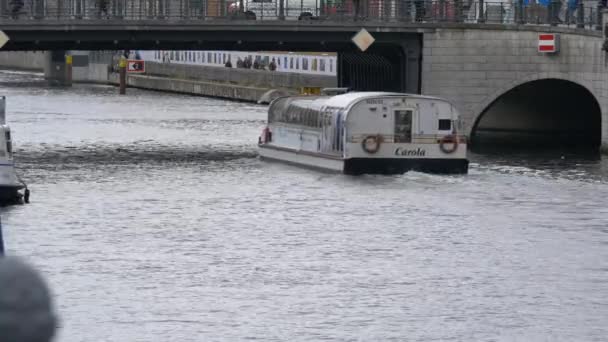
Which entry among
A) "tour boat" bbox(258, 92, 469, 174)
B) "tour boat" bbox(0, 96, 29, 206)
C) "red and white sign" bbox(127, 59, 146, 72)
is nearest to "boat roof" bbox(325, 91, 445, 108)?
"tour boat" bbox(258, 92, 469, 174)

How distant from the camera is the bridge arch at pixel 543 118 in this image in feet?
212

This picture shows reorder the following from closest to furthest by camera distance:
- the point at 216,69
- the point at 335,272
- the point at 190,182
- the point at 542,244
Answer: the point at 335,272 → the point at 542,244 → the point at 190,182 → the point at 216,69

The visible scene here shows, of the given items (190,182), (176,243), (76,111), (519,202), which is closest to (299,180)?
(190,182)

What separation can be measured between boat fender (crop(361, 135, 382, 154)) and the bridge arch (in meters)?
14.4

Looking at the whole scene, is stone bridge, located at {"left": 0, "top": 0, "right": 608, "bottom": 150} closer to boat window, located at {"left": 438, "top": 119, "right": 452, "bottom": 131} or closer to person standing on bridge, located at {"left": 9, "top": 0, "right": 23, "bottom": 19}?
person standing on bridge, located at {"left": 9, "top": 0, "right": 23, "bottom": 19}

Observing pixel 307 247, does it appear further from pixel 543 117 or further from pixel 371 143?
pixel 543 117

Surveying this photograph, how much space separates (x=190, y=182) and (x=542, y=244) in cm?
1791

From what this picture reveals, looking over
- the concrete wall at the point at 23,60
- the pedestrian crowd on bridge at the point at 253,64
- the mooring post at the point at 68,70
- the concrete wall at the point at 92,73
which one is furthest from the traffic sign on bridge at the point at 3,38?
the concrete wall at the point at 23,60

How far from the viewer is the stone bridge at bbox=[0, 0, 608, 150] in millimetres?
56188

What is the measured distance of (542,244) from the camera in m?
31.8

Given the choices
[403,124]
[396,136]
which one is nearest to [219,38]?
[403,124]

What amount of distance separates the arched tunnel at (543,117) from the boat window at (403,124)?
14573 millimetres

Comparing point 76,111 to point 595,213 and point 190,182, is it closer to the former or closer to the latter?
point 190,182

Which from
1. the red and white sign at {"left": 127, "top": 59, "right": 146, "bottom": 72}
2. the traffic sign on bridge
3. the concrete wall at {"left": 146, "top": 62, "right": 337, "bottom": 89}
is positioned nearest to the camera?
the traffic sign on bridge
